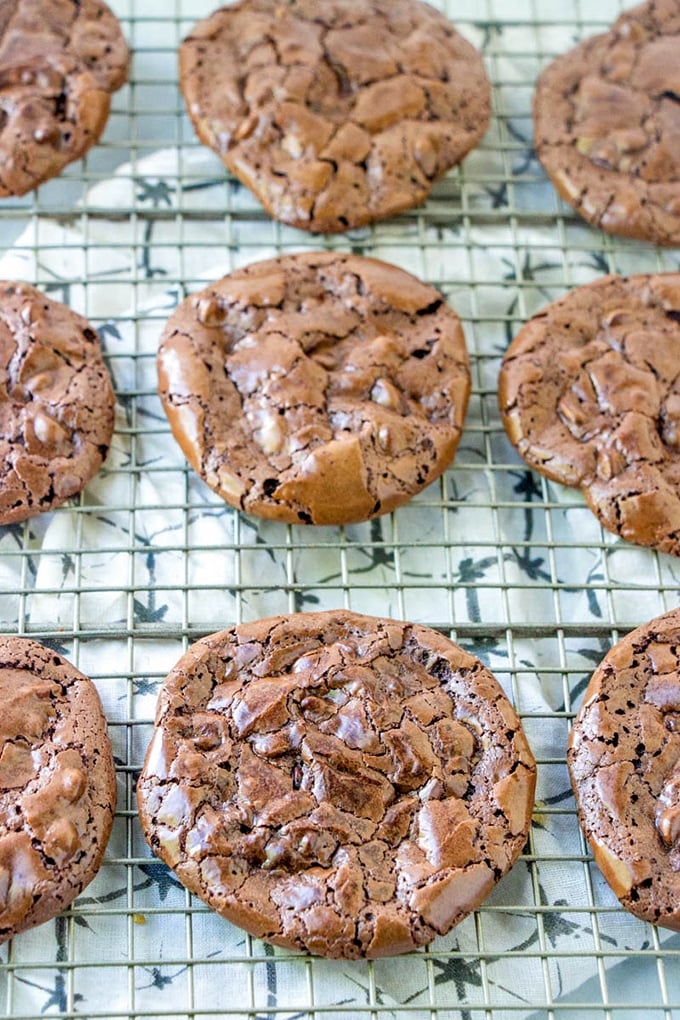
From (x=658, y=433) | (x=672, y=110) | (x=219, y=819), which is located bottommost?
(x=219, y=819)

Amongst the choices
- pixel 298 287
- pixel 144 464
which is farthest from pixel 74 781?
pixel 298 287

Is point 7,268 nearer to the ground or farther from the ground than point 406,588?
farther from the ground

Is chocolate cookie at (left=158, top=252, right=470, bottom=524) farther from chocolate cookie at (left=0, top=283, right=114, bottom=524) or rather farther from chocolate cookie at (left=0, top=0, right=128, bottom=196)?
chocolate cookie at (left=0, top=0, right=128, bottom=196)

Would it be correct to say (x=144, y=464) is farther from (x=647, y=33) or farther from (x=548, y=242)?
(x=647, y=33)

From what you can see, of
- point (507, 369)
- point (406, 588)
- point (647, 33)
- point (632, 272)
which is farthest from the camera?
point (647, 33)

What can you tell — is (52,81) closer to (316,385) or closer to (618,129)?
(316,385)

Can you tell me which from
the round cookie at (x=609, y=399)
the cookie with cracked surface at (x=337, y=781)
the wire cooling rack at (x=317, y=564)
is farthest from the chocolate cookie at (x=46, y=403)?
the round cookie at (x=609, y=399)

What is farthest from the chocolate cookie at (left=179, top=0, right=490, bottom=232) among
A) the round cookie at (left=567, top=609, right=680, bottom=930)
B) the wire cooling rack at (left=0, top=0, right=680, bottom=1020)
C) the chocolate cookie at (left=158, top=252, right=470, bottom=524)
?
the round cookie at (left=567, top=609, right=680, bottom=930)
